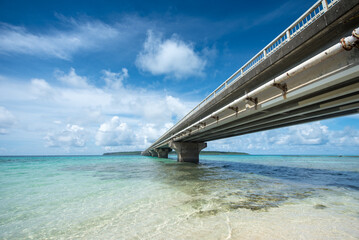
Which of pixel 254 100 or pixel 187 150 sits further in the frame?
pixel 187 150

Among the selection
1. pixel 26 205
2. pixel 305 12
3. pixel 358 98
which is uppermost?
pixel 305 12

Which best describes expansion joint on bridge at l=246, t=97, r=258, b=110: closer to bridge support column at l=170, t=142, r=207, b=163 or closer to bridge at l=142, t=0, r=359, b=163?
bridge at l=142, t=0, r=359, b=163

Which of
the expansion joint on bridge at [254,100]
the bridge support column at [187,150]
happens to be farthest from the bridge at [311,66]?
the bridge support column at [187,150]

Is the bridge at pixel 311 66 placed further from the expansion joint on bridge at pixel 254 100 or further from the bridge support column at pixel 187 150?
the bridge support column at pixel 187 150

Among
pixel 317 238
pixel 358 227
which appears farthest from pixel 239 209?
pixel 358 227

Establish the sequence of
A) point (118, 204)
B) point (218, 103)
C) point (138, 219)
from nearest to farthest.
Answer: point (138, 219) < point (118, 204) < point (218, 103)

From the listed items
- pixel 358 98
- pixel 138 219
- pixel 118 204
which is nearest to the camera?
pixel 138 219

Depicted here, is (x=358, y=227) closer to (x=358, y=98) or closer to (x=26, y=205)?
(x=358, y=98)

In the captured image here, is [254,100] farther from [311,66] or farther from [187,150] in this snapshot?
[187,150]

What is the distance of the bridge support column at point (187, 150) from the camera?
37219 millimetres

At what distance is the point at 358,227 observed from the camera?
439 cm

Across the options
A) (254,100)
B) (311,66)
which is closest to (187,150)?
(254,100)

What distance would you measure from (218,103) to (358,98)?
914 cm

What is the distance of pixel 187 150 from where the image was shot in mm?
38438
